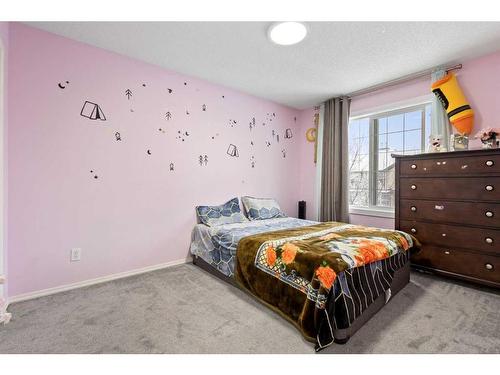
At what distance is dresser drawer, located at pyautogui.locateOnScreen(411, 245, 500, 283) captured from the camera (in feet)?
6.97

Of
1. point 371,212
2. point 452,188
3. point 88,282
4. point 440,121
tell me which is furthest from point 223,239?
point 440,121

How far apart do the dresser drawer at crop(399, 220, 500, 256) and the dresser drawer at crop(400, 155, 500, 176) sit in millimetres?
512

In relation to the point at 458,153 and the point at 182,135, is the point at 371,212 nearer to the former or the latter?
the point at 458,153

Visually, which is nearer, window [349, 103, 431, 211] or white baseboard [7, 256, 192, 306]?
white baseboard [7, 256, 192, 306]

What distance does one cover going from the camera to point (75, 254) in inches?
90.6

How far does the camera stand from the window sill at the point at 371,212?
3.23 m

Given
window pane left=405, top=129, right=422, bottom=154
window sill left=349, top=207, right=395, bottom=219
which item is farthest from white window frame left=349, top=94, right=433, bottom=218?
window pane left=405, top=129, right=422, bottom=154

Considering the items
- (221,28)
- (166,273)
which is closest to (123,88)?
(221,28)

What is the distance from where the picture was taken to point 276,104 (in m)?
4.02

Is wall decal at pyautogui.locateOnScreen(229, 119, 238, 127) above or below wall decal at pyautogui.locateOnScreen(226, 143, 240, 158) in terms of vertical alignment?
above

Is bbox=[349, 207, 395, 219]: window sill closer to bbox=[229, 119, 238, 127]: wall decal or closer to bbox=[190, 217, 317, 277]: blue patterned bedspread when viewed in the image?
bbox=[190, 217, 317, 277]: blue patterned bedspread
